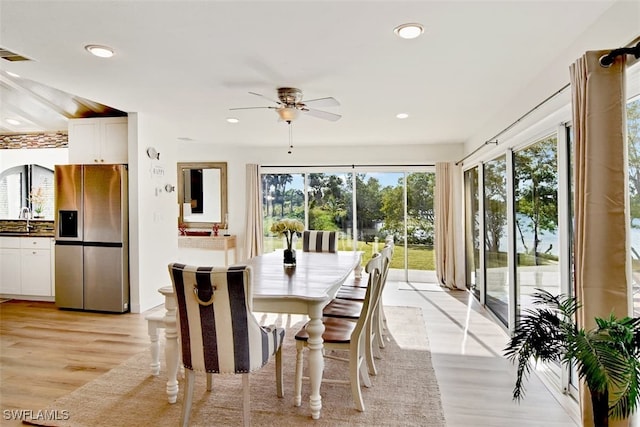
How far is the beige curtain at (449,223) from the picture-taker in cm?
623

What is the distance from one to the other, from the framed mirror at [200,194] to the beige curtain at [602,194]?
5.88m

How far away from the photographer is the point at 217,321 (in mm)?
2004

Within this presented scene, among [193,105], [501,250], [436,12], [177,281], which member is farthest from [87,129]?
[501,250]

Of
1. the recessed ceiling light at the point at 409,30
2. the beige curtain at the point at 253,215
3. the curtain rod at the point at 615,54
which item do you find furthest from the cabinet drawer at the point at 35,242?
the curtain rod at the point at 615,54

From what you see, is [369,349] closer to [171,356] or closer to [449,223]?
[171,356]

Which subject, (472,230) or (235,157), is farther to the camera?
(235,157)

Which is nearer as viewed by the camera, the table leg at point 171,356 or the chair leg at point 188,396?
the chair leg at point 188,396

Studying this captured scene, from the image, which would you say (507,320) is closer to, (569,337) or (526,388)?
(526,388)

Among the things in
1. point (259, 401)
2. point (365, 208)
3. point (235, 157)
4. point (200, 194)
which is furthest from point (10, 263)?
Answer: point (365, 208)

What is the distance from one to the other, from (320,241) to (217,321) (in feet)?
9.92

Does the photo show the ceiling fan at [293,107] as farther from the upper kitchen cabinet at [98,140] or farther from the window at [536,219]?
the upper kitchen cabinet at [98,140]

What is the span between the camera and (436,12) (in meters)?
2.13

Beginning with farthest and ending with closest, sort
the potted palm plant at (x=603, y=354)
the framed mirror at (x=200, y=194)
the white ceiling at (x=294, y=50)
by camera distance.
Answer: the framed mirror at (x=200, y=194), the white ceiling at (x=294, y=50), the potted palm plant at (x=603, y=354)

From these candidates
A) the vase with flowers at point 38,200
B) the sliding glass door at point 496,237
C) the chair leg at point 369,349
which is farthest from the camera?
the vase with flowers at point 38,200
